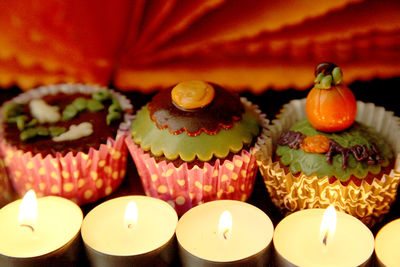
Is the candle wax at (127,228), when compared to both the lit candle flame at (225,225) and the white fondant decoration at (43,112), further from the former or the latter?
the white fondant decoration at (43,112)

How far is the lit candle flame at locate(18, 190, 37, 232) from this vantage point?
121cm

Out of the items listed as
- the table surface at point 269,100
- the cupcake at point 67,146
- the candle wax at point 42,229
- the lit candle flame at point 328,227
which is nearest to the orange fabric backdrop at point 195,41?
the table surface at point 269,100

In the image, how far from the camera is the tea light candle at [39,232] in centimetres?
112

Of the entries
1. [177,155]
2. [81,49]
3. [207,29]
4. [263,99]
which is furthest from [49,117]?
[263,99]

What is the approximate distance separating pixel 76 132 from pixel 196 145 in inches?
15.6

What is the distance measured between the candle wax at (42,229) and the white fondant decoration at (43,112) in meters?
0.33

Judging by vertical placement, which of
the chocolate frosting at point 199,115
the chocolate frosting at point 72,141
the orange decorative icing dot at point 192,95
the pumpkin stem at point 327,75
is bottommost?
the chocolate frosting at point 72,141

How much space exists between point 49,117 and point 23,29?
1.04ft

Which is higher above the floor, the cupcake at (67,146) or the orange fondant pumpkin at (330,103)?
the orange fondant pumpkin at (330,103)

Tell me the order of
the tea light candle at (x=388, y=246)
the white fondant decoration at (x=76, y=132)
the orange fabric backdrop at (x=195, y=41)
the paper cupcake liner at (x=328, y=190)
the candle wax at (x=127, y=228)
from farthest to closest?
the orange fabric backdrop at (x=195, y=41) < the white fondant decoration at (x=76, y=132) < the paper cupcake liner at (x=328, y=190) < the candle wax at (x=127, y=228) < the tea light candle at (x=388, y=246)

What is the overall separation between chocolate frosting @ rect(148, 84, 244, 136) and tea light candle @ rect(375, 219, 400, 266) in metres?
0.51

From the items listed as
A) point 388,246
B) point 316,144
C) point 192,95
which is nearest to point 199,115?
point 192,95

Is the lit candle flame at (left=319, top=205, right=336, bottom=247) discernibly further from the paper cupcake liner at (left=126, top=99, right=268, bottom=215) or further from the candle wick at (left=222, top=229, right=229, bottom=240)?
the paper cupcake liner at (left=126, top=99, right=268, bottom=215)

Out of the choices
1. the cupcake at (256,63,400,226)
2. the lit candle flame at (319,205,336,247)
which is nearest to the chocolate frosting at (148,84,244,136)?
the cupcake at (256,63,400,226)
